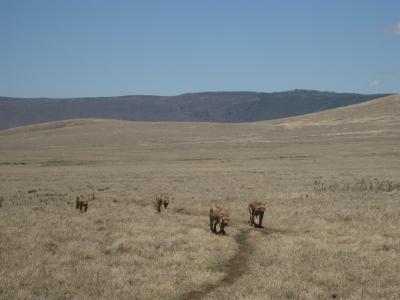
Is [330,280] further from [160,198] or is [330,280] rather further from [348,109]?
[348,109]

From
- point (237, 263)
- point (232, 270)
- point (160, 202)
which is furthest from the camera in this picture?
point (160, 202)

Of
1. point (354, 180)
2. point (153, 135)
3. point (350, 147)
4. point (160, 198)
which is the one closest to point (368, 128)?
point (350, 147)

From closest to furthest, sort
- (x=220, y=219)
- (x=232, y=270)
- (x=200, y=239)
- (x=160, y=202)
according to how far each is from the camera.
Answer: (x=232, y=270) < (x=200, y=239) < (x=220, y=219) < (x=160, y=202)

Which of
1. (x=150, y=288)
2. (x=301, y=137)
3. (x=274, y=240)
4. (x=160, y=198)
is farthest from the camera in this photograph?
(x=301, y=137)

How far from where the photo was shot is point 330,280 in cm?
1060

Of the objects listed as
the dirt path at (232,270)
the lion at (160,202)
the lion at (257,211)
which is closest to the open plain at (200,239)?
the dirt path at (232,270)

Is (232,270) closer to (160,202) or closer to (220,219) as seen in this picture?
(220,219)

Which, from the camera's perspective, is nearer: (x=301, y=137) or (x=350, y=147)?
(x=350, y=147)

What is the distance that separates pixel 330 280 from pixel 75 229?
28.2ft

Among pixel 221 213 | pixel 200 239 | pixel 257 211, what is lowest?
pixel 200 239

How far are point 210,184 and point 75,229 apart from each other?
15551 mm

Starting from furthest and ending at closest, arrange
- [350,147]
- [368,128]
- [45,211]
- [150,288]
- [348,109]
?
1. [348,109]
2. [368,128]
3. [350,147]
4. [45,211]
5. [150,288]

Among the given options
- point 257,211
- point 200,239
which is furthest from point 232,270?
point 257,211

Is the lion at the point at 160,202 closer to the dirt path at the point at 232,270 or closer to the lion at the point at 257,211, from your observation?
the lion at the point at 257,211
